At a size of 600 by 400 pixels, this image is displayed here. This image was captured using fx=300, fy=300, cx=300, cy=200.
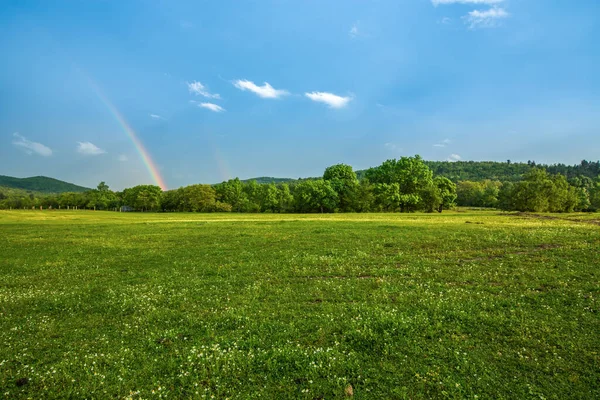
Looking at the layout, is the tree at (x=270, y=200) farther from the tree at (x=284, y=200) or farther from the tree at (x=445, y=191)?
the tree at (x=445, y=191)

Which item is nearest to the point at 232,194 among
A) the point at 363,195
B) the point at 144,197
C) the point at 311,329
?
the point at 144,197

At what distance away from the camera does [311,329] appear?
9461 millimetres

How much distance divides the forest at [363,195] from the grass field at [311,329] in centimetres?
7935

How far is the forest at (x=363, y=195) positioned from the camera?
8481cm

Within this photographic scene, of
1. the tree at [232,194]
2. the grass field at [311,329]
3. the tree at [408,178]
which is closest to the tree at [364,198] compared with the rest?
the tree at [408,178]

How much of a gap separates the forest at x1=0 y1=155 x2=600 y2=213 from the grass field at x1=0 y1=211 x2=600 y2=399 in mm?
79348

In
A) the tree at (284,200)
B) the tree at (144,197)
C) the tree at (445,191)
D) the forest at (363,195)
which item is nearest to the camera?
the forest at (363,195)

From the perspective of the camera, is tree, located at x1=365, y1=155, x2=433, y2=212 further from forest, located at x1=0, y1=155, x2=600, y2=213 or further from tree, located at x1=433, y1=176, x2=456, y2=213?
tree, located at x1=433, y1=176, x2=456, y2=213

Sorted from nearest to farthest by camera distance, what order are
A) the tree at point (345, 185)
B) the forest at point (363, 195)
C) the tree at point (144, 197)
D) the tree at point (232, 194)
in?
1. the forest at point (363, 195)
2. the tree at point (345, 185)
3. the tree at point (232, 194)
4. the tree at point (144, 197)

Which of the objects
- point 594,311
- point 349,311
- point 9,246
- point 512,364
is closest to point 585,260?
point 594,311

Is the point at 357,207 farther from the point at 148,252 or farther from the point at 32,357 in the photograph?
the point at 32,357

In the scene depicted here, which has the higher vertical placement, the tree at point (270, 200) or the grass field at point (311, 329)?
the tree at point (270, 200)

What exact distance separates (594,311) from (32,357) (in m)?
17.3

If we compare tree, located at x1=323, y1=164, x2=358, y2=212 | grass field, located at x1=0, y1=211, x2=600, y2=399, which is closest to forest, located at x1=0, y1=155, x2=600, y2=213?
tree, located at x1=323, y1=164, x2=358, y2=212
